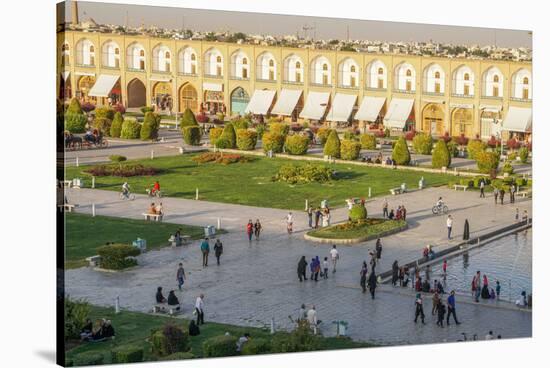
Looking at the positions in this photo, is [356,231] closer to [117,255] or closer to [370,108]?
[370,108]

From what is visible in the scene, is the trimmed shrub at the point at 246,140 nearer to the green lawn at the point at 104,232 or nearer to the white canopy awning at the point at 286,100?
the white canopy awning at the point at 286,100

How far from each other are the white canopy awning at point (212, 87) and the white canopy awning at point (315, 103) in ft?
6.00

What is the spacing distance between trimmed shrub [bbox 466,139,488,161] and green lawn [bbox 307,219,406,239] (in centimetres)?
201

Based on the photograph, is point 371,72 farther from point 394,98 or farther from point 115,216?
point 115,216

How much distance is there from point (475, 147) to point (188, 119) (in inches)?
230

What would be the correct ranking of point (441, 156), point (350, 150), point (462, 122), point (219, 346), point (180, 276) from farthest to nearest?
point (441, 156) → point (350, 150) → point (462, 122) → point (180, 276) → point (219, 346)

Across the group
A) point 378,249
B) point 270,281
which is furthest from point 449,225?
point 270,281

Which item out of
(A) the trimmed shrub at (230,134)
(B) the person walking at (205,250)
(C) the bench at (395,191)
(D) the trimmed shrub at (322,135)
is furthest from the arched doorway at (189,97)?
(C) the bench at (395,191)

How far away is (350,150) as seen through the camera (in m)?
27.7

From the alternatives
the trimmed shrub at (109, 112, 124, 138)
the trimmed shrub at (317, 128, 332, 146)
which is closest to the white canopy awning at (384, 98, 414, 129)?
the trimmed shrub at (317, 128, 332, 146)

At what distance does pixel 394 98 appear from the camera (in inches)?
1023

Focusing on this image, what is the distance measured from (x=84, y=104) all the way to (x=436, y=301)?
686cm

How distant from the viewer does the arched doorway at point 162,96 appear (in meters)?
23.7

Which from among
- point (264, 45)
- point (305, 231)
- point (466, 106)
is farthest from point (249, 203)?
point (466, 106)
